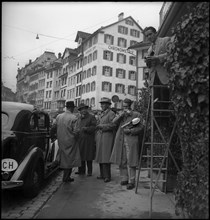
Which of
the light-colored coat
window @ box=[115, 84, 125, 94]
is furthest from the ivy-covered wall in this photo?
window @ box=[115, 84, 125, 94]

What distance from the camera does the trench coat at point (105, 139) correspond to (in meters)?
7.25

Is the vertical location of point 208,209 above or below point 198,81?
below

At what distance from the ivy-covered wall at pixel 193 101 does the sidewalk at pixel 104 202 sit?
0.77m

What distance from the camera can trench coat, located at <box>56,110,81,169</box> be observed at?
265 inches

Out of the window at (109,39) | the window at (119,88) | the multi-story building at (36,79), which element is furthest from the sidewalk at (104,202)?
the multi-story building at (36,79)

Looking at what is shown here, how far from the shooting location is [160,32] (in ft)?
23.3

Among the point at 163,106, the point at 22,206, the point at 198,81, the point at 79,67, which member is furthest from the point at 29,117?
the point at 79,67

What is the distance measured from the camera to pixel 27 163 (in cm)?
520

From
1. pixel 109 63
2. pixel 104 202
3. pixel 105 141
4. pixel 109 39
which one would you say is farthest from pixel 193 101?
pixel 109 39

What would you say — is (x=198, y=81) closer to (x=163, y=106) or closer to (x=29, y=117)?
(x=163, y=106)

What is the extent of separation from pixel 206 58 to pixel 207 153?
123 centimetres

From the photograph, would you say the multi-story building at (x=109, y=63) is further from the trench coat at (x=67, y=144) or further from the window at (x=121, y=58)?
the trench coat at (x=67, y=144)

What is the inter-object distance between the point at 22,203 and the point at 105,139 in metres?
2.72

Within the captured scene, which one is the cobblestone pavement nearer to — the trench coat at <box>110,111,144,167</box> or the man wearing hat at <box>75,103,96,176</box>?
the man wearing hat at <box>75,103,96,176</box>
